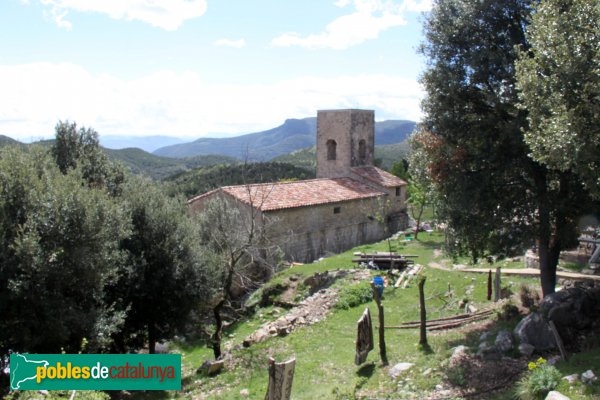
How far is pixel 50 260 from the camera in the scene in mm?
11102

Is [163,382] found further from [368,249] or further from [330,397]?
[368,249]

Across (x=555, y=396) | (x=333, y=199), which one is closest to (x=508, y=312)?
(x=555, y=396)

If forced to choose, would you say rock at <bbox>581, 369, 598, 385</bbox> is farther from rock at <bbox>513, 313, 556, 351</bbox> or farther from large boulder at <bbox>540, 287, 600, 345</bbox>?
large boulder at <bbox>540, 287, 600, 345</bbox>

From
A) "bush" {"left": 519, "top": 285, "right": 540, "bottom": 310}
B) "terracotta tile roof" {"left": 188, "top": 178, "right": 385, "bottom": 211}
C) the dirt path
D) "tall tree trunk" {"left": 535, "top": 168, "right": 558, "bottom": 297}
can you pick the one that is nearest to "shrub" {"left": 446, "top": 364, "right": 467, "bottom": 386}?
"tall tree trunk" {"left": 535, "top": 168, "right": 558, "bottom": 297}

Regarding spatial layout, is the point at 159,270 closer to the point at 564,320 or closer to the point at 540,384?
the point at 540,384

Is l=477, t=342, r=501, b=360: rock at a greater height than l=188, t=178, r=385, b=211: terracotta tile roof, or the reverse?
l=188, t=178, r=385, b=211: terracotta tile roof

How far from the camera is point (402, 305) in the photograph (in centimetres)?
Answer: 1936

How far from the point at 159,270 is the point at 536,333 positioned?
11962mm

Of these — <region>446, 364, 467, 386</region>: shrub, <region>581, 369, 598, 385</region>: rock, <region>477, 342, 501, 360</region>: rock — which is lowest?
<region>446, 364, 467, 386</region>: shrub

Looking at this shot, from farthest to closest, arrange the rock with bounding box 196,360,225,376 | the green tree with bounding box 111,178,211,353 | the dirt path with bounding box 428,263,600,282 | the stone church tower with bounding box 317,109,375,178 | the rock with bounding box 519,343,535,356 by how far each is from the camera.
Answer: the stone church tower with bounding box 317,109,375,178 → the dirt path with bounding box 428,263,600,282 → the green tree with bounding box 111,178,211,353 → the rock with bounding box 196,360,225,376 → the rock with bounding box 519,343,535,356

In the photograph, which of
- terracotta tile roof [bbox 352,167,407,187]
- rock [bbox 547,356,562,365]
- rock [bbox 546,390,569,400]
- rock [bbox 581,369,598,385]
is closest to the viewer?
rock [bbox 546,390,569,400]

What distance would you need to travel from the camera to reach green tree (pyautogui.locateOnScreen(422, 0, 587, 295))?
11.9m

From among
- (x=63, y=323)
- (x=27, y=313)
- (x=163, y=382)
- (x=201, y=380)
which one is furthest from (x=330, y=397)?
(x=27, y=313)

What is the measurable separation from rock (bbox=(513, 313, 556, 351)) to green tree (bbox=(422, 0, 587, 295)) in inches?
95.8
